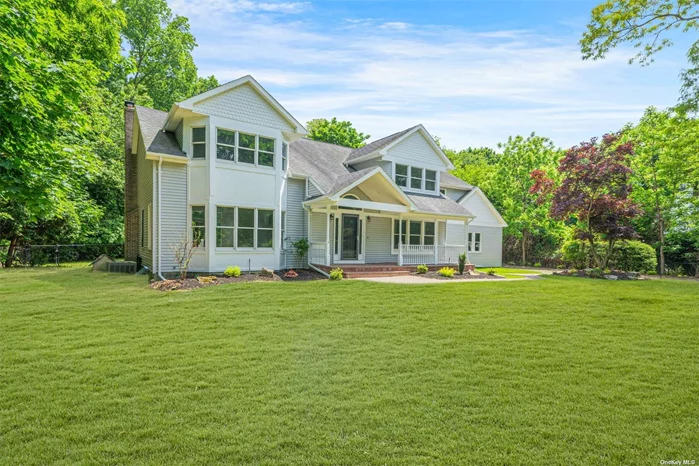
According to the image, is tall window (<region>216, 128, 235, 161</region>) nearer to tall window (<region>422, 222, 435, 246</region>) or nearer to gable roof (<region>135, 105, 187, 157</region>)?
gable roof (<region>135, 105, 187, 157</region>)

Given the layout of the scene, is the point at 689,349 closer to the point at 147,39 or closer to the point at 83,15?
the point at 83,15

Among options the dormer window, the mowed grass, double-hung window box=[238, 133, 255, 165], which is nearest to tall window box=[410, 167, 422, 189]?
the dormer window

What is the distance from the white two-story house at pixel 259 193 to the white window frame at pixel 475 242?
423 centimetres

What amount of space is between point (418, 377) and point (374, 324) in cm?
258

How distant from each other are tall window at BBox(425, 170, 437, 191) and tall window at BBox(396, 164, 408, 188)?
1567 millimetres

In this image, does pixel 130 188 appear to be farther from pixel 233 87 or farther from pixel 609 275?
pixel 609 275

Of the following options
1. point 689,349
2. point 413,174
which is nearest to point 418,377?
point 689,349

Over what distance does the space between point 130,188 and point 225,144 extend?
7.86 meters

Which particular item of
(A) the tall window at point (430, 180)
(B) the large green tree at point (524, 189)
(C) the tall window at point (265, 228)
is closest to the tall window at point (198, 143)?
(C) the tall window at point (265, 228)

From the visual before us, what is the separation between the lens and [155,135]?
45.8 feet

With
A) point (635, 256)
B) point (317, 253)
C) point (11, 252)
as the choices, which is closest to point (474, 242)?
point (635, 256)

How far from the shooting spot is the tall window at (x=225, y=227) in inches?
525

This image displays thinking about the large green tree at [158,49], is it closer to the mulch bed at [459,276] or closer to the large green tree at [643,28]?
the mulch bed at [459,276]

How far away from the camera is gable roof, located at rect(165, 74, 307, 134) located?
12.6 metres
